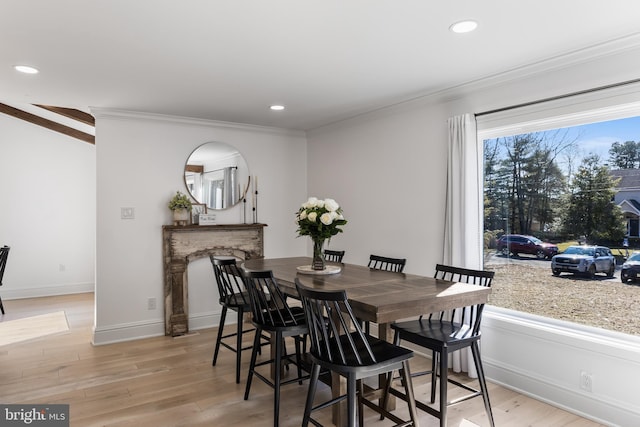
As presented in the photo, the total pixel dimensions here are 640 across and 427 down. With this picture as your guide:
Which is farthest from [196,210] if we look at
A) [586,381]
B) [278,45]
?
[586,381]

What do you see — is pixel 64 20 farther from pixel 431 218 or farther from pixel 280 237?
pixel 280 237

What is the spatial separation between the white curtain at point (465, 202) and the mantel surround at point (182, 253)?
106 inches

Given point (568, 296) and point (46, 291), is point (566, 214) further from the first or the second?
point (46, 291)

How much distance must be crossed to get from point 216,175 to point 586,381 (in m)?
4.18

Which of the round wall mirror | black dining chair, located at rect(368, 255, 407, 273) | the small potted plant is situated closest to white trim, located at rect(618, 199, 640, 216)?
black dining chair, located at rect(368, 255, 407, 273)

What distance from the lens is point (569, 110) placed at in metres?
2.95

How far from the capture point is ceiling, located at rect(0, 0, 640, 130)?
7.38 ft

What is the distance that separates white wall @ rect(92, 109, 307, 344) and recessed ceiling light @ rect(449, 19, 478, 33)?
3313mm

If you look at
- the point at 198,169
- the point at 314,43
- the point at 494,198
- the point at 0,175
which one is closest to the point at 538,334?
the point at 494,198

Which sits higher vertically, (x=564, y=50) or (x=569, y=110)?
(x=564, y=50)

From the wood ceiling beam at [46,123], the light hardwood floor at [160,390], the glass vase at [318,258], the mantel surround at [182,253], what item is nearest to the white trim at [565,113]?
the glass vase at [318,258]

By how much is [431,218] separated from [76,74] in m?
3.25

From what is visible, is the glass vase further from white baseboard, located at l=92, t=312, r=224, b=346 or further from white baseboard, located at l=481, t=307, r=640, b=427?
white baseboard, located at l=92, t=312, r=224, b=346

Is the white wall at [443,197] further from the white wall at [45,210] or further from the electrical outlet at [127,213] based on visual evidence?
the white wall at [45,210]
